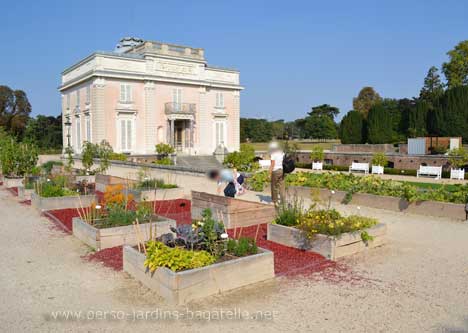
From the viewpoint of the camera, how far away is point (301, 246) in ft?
23.1

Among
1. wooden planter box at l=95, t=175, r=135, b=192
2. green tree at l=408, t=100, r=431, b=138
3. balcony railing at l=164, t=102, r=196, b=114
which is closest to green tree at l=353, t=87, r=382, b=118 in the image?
green tree at l=408, t=100, r=431, b=138

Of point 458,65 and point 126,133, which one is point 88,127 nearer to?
point 126,133

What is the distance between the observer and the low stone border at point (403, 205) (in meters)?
9.54

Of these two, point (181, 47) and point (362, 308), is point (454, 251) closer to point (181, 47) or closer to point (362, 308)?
point (362, 308)

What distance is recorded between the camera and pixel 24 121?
61.7 m

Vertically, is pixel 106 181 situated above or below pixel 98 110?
below

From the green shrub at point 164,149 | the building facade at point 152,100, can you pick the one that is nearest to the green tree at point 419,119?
the building facade at point 152,100

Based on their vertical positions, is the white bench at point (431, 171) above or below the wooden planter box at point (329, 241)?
above

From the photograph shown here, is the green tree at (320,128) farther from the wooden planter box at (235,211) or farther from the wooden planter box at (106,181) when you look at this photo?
the wooden planter box at (235,211)

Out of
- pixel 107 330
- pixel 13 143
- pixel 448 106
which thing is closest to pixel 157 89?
pixel 13 143

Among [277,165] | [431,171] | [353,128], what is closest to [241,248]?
[277,165]

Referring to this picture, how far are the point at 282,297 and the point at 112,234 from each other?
3.51 metres

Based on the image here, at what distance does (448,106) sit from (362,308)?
118ft

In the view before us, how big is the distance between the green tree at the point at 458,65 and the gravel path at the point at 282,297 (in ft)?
146
